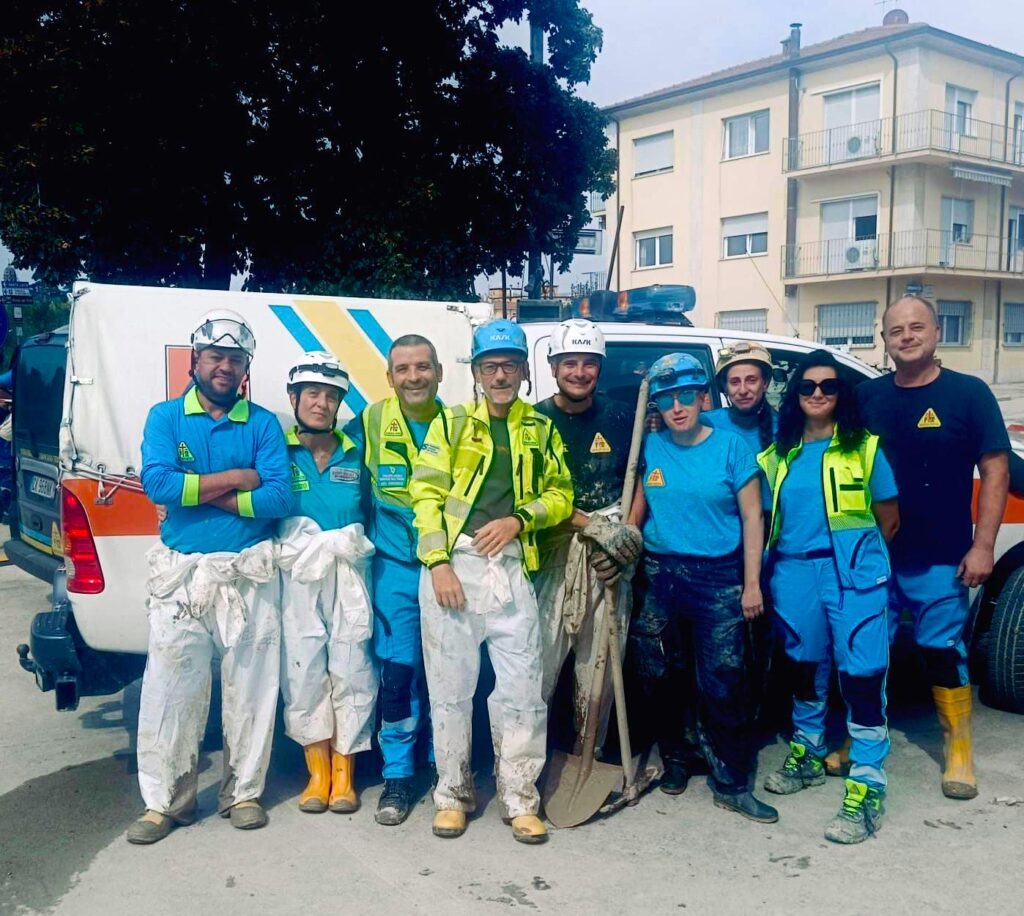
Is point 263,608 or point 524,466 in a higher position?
point 524,466

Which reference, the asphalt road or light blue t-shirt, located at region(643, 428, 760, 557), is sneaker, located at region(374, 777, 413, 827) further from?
light blue t-shirt, located at region(643, 428, 760, 557)

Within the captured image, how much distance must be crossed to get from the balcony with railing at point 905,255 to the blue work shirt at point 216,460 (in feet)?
87.0

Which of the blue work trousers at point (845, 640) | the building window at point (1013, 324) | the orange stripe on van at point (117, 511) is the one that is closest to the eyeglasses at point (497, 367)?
the blue work trousers at point (845, 640)

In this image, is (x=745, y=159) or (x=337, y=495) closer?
(x=337, y=495)

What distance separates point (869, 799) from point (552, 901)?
1323 mm

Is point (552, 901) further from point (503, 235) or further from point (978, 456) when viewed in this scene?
point (503, 235)

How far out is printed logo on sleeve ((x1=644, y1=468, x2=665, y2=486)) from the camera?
4.00 m

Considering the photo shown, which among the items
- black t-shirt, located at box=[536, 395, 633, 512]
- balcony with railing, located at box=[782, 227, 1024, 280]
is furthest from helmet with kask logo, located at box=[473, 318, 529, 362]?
balcony with railing, located at box=[782, 227, 1024, 280]

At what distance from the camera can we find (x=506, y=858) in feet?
11.8

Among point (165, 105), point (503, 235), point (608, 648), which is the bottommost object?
point (608, 648)

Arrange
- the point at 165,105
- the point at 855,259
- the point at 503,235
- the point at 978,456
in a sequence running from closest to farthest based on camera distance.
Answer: the point at 978,456 < the point at 165,105 < the point at 503,235 < the point at 855,259

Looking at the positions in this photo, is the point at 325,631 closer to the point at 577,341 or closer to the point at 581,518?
the point at 581,518

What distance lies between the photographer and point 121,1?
966 cm

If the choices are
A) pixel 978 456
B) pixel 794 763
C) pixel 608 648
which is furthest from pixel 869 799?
pixel 978 456
